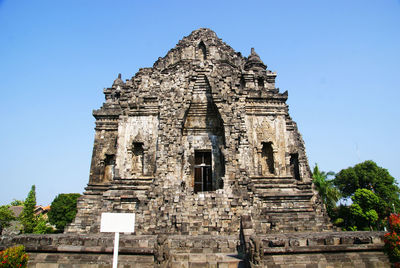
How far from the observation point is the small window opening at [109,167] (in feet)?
59.8

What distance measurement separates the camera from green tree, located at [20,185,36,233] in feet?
118

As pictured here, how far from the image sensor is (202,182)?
1488 cm

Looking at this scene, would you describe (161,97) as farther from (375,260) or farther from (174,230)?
(375,260)

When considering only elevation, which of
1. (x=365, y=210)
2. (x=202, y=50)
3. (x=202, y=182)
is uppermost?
(x=202, y=50)

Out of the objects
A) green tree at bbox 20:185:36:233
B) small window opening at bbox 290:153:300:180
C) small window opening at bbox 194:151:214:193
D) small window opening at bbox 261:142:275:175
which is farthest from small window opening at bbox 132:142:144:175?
green tree at bbox 20:185:36:233

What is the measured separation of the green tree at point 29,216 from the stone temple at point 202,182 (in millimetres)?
26134

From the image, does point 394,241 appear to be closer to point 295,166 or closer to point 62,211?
point 295,166

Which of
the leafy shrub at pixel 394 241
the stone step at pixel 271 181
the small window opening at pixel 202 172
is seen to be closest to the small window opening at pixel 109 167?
the small window opening at pixel 202 172

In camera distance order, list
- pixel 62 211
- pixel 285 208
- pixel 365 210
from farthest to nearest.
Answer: pixel 62 211, pixel 365 210, pixel 285 208

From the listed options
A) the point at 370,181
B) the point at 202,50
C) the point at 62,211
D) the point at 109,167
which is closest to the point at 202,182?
the point at 109,167

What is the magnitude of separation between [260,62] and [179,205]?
15.7 metres

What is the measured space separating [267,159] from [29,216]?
36.2 metres

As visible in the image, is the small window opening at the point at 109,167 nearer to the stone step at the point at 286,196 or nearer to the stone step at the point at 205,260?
the stone step at the point at 286,196

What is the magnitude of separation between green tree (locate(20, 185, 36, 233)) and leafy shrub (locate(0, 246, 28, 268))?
35442 mm
